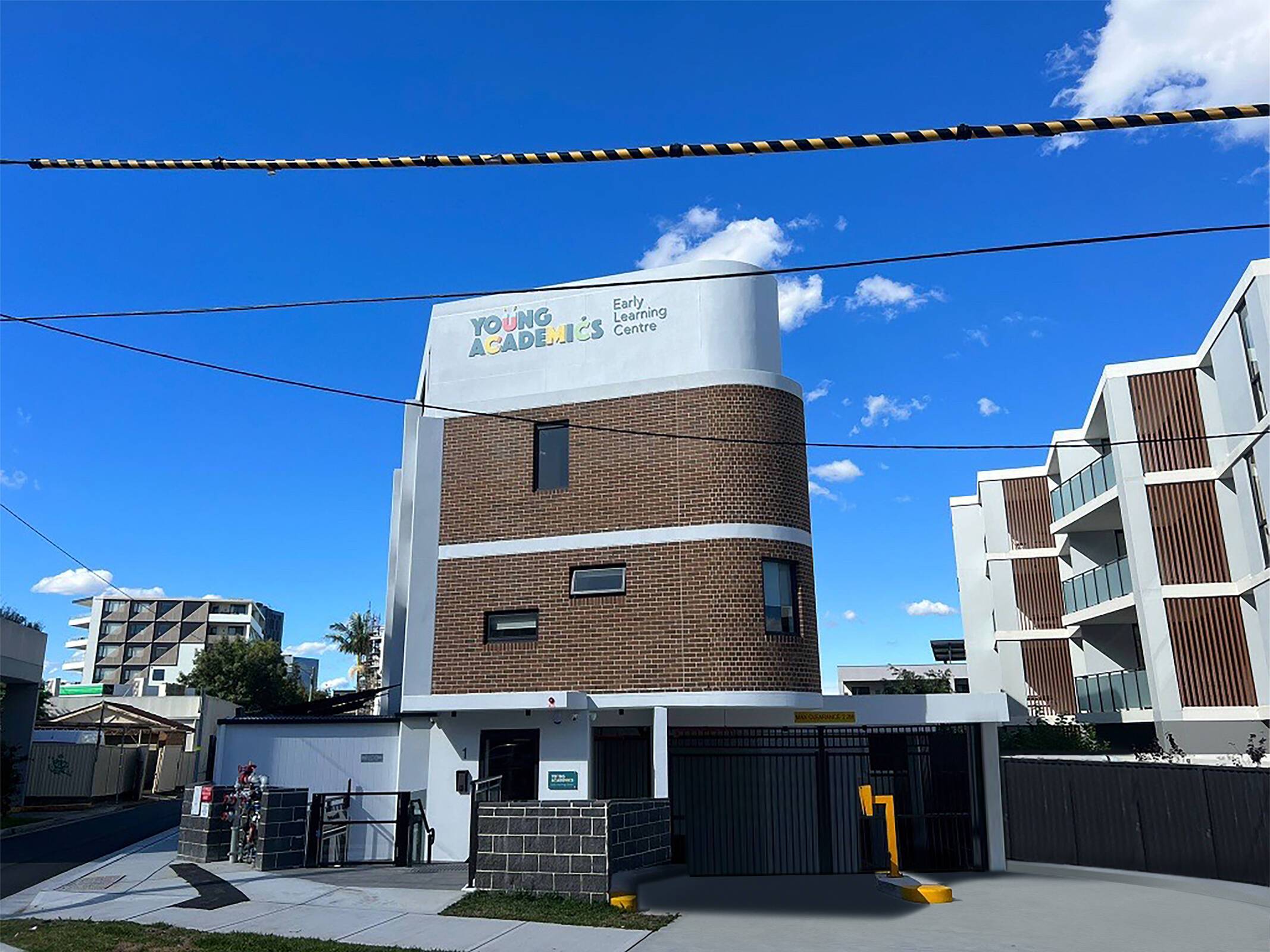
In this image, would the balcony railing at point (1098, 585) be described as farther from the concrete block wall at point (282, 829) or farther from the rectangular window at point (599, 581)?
the concrete block wall at point (282, 829)

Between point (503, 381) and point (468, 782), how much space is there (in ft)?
27.2

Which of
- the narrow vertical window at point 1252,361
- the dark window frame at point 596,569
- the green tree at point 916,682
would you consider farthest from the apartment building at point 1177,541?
the dark window frame at point 596,569

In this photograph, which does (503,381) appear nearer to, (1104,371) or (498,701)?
(498,701)

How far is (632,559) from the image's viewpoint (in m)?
18.5

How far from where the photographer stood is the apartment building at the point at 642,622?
17969mm

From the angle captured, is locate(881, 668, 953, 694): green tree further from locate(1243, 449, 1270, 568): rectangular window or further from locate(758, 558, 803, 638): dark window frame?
locate(758, 558, 803, 638): dark window frame

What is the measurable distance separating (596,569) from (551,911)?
7.30m

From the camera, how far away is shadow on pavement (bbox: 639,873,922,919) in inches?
552

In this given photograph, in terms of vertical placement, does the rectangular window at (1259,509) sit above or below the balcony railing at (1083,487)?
below

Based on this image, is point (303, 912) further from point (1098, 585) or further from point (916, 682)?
point (916, 682)

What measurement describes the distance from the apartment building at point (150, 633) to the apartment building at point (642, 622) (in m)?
92.6

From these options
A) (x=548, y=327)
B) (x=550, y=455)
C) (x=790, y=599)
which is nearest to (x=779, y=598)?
(x=790, y=599)

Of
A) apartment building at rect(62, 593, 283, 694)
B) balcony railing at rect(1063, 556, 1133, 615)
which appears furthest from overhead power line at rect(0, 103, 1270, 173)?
apartment building at rect(62, 593, 283, 694)

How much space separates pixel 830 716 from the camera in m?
18.4
